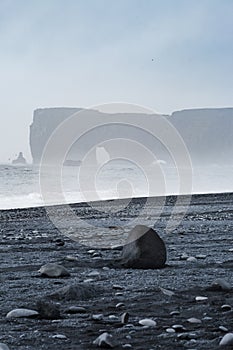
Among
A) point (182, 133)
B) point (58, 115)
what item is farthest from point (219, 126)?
point (58, 115)

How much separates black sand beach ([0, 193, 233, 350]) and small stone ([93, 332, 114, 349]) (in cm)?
4

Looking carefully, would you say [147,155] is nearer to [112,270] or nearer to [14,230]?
[14,230]

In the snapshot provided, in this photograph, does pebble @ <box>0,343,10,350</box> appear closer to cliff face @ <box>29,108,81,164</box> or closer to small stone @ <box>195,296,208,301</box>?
small stone @ <box>195,296,208,301</box>

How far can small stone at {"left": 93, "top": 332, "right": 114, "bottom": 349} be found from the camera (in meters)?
2.99

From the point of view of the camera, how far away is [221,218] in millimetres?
13336

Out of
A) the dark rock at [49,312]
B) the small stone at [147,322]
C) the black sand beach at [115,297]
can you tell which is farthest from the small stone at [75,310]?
the small stone at [147,322]

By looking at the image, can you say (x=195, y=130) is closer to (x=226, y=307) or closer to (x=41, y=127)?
(x=41, y=127)

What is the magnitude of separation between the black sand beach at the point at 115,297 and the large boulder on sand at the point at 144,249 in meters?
0.14

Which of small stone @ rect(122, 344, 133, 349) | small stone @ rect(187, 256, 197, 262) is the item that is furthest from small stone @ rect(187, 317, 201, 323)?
small stone @ rect(187, 256, 197, 262)

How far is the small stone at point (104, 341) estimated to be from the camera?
2.99 metres

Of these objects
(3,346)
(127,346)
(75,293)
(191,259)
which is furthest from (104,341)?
(191,259)

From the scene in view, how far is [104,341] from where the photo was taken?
301 centimetres

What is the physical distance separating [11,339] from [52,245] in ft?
16.9

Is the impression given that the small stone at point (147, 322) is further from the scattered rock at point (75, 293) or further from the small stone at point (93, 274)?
the small stone at point (93, 274)
